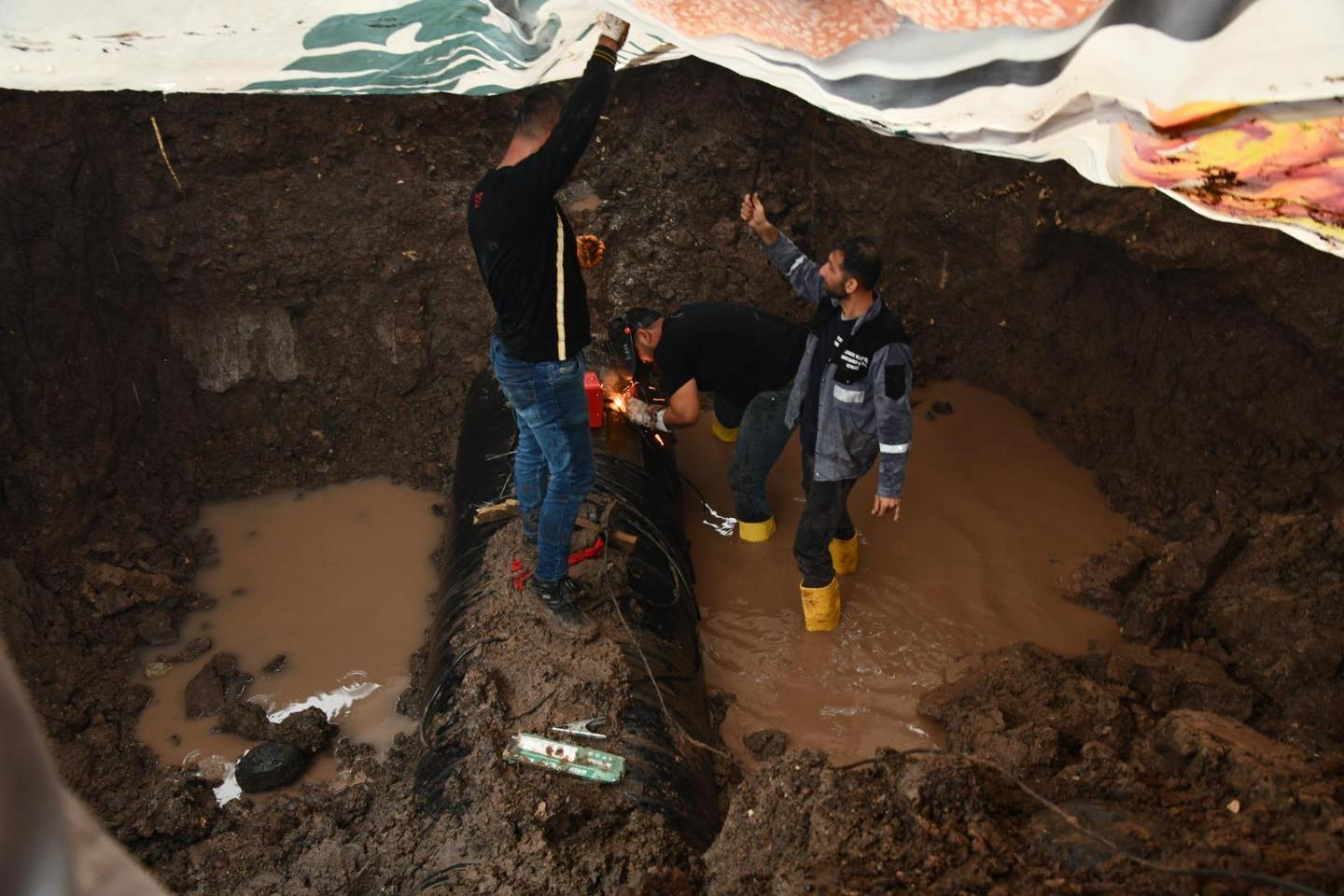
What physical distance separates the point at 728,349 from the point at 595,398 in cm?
65

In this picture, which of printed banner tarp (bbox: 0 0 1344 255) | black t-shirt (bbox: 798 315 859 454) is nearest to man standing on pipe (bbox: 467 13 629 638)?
printed banner tarp (bbox: 0 0 1344 255)

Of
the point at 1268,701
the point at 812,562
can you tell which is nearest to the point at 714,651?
the point at 812,562

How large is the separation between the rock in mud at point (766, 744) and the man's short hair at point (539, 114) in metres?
2.45

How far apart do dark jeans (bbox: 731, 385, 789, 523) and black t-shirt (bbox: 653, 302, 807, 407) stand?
8cm

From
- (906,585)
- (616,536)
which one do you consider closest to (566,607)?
(616,536)

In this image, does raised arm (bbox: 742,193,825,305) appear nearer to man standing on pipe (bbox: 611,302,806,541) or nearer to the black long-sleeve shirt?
man standing on pipe (bbox: 611,302,806,541)

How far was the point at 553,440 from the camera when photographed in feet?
11.3

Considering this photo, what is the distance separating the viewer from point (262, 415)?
5652 millimetres

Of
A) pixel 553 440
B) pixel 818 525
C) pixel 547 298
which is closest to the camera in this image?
pixel 547 298

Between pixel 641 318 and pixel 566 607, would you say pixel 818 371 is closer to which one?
pixel 641 318

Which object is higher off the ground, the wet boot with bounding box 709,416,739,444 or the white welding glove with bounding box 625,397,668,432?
the white welding glove with bounding box 625,397,668,432

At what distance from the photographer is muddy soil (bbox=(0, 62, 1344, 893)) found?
2.53 metres

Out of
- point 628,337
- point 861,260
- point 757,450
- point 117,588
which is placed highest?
point 861,260

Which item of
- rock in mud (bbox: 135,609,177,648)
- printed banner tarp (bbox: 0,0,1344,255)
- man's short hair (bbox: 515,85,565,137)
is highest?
printed banner tarp (bbox: 0,0,1344,255)
